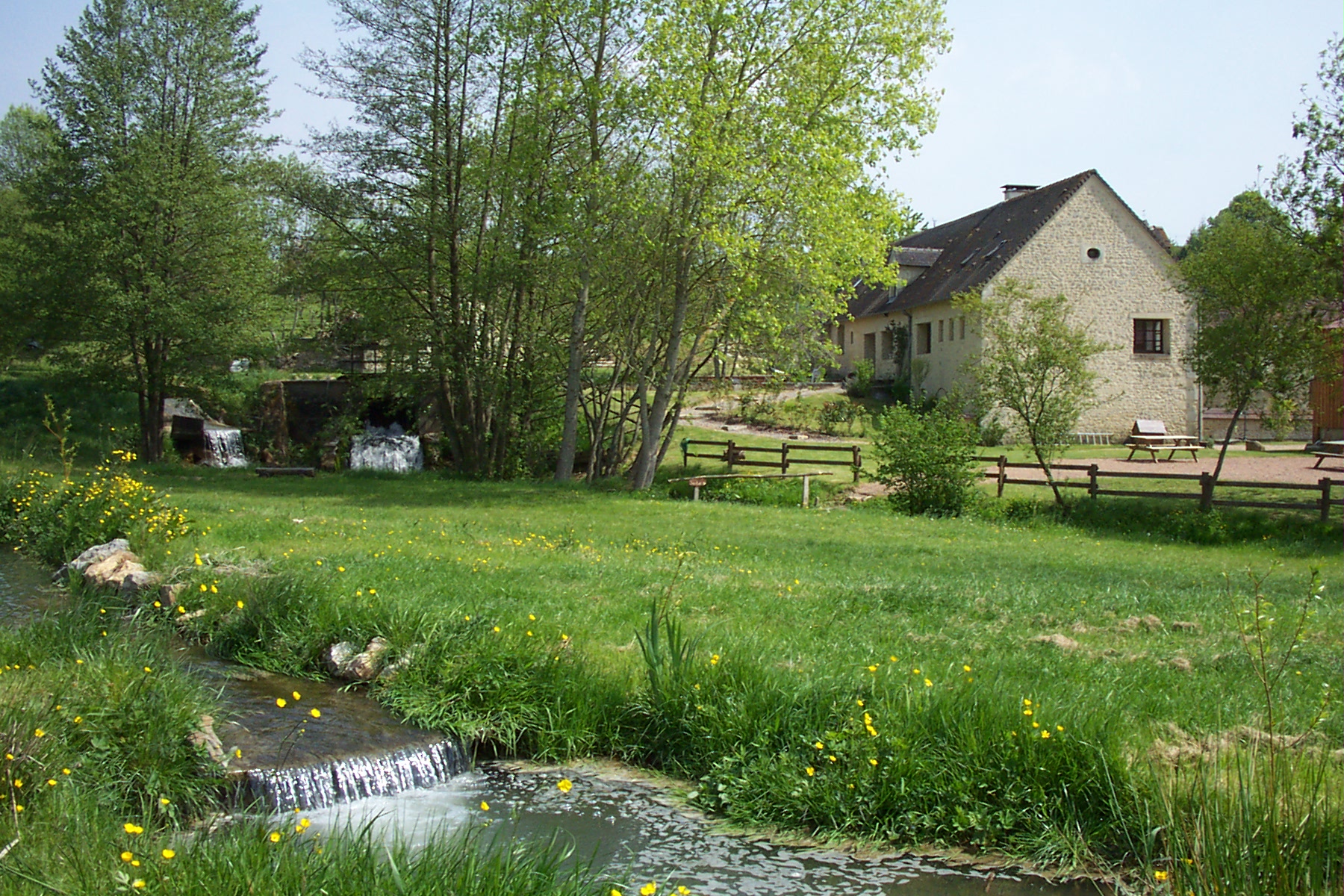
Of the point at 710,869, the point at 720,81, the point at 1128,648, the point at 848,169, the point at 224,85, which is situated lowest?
the point at 710,869

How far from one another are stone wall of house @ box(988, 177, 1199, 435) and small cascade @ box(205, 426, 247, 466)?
27559 mm

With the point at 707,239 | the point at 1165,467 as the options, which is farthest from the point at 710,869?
the point at 1165,467

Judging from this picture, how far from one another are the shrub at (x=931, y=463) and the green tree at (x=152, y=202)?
17.4 metres

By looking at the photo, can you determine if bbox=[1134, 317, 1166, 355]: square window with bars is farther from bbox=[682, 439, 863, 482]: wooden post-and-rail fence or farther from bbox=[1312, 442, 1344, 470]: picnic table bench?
bbox=[682, 439, 863, 482]: wooden post-and-rail fence

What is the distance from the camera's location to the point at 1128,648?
903 cm

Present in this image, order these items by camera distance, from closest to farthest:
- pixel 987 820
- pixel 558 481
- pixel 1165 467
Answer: pixel 987 820
pixel 558 481
pixel 1165 467

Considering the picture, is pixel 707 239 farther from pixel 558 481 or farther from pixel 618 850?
pixel 618 850

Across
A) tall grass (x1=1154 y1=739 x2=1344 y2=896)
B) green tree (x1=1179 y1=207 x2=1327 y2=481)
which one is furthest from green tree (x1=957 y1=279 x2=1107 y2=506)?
tall grass (x1=1154 y1=739 x2=1344 y2=896)

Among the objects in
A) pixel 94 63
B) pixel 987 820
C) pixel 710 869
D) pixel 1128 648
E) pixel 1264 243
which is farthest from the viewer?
pixel 94 63

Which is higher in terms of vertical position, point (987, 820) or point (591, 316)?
point (591, 316)

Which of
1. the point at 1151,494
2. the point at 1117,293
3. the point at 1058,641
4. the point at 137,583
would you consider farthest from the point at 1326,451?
the point at 137,583

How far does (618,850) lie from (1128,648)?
5288mm

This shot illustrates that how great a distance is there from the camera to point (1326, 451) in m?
31.1

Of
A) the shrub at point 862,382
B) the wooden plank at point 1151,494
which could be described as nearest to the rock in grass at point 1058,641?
the wooden plank at point 1151,494
